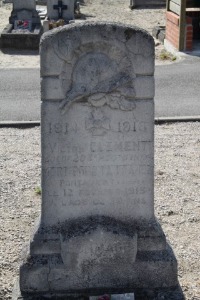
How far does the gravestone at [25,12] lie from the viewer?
18.7m

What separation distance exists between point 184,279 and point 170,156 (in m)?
3.35

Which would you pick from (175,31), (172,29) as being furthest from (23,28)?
(175,31)

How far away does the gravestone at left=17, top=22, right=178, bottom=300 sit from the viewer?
4961 mm

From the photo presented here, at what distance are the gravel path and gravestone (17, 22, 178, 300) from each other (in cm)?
54

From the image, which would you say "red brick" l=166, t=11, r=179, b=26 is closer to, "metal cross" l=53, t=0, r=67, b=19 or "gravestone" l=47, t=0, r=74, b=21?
"gravestone" l=47, t=0, r=74, b=21

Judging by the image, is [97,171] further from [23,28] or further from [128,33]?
[23,28]

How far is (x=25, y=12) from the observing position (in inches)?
738

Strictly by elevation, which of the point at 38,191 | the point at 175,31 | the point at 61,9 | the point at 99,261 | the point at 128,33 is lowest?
the point at 38,191

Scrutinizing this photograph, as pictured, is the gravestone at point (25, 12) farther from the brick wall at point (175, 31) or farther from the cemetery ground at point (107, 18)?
the brick wall at point (175, 31)

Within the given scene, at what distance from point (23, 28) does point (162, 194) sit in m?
11.2

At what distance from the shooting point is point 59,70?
16.3 feet

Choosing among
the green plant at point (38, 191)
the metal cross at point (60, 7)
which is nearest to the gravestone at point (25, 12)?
the metal cross at point (60, 7)

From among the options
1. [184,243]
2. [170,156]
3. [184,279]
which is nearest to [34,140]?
[170,156]

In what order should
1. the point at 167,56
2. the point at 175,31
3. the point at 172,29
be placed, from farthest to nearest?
the point at 172,29 < the point at 175,31 < the point at 167,56
